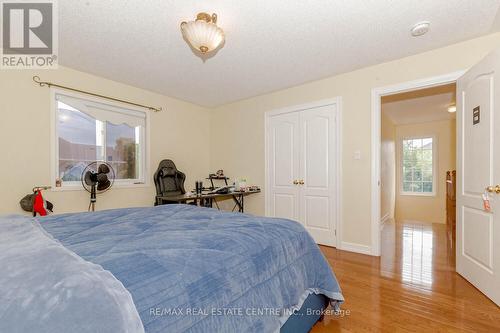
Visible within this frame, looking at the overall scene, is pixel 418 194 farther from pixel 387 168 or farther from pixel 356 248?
pixel 356 248

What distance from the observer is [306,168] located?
11.8 feet

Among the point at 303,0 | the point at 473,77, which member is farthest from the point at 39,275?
the point at 473,77

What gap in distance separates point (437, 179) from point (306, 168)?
4454mm

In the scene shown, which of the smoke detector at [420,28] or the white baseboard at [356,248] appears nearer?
the smoke detector at [420,28]

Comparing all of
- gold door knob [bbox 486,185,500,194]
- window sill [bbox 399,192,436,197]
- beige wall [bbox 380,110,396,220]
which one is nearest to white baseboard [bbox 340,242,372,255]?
gold door knob [bbox 486,185,500,194]

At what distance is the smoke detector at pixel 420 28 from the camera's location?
216 centimetres

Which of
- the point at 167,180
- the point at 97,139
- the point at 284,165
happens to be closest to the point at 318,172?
the point at 284,165

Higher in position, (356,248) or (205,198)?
(205,198)

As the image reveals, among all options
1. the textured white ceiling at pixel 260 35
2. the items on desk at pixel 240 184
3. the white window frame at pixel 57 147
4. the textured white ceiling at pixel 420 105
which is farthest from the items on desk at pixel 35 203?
the textured white ceiling at pixel 420 105

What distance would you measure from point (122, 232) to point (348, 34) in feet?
8.48

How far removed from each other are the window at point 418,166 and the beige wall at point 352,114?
4.20 m

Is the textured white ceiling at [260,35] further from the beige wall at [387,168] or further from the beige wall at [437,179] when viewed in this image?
the beige wall at [437,179]

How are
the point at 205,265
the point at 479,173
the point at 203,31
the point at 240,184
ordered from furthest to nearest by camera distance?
the point at 240,184
the point at 479,173
the point at 203,31
the point at 205,265

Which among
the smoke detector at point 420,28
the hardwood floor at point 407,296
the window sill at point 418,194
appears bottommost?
the hardwood floor at point 407,296
